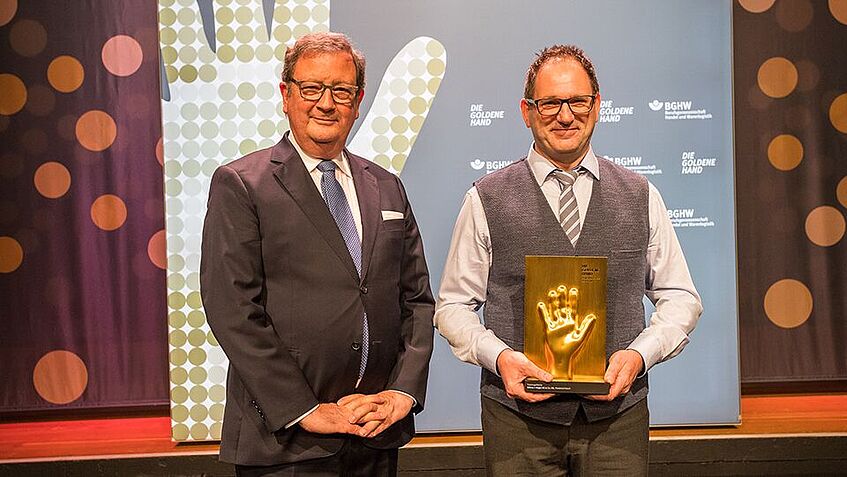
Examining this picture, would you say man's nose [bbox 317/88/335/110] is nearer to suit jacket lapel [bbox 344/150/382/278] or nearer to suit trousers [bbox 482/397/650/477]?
suit jacket lapel [bbox 344/150/382/278]

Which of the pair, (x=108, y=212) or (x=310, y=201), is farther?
(x=108, y=212)

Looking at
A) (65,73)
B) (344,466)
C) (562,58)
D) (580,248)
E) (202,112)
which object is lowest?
(344,466)

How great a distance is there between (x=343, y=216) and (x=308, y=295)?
20 cm

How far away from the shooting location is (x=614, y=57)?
3.67 metres

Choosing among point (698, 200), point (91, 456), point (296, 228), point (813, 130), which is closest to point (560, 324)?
point (296, 228)

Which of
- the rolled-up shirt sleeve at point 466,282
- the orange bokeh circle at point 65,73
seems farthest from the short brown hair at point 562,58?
the orange bokeh circle at point 65,73

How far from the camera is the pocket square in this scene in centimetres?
195

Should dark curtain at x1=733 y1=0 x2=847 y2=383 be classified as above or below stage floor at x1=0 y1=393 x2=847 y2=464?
above

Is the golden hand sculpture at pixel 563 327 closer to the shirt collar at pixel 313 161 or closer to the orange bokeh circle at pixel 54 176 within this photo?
the shirt collar at pixel 313 161

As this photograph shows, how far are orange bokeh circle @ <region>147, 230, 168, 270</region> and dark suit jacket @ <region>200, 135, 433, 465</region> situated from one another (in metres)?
2.45

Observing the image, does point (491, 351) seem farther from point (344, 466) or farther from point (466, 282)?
point (344, 466)

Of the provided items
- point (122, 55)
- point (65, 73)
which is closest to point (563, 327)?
point (122, 55)

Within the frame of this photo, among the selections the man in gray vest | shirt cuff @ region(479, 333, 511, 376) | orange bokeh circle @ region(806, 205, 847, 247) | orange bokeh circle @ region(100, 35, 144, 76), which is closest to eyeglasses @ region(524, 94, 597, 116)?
the man in gray vest

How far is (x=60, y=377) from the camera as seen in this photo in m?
4.19
